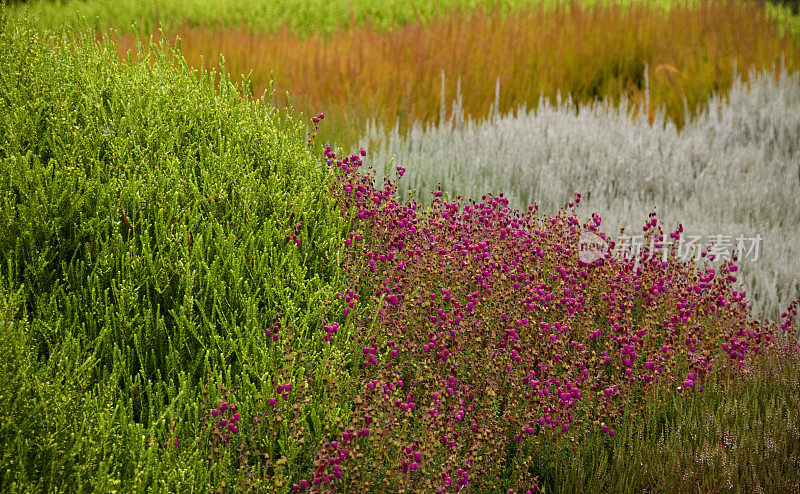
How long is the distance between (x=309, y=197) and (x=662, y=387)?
200 centimetres

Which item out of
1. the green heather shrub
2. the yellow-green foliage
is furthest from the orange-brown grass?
the yellow-green foliage

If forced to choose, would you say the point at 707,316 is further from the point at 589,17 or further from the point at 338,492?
the point at 589,17

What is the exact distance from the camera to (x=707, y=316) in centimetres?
364

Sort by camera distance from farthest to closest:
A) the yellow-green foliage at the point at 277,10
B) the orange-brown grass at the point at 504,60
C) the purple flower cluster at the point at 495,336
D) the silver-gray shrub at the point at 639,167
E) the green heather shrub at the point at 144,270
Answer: the yellow-green foliage at the point at 277,10 → the orange-brown grass at the point at 504,60 → the silver-gray shrub at the point at 639,167 → the purple flower cluster at the point at 495,336 → the green heather shrub at the point at 144,270

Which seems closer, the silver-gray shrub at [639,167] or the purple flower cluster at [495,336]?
the purple flower cluster at [495,336]

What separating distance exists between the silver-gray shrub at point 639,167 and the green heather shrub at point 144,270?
1496mm

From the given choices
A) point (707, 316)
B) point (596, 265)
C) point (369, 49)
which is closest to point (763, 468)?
point (707, 316)

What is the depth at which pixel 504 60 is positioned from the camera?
24.2ft

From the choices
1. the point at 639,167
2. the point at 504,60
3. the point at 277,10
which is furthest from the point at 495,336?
the point at 277,10

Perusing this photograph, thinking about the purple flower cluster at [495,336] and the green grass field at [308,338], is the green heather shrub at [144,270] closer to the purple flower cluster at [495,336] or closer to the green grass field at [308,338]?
the green grass field at [308,338]

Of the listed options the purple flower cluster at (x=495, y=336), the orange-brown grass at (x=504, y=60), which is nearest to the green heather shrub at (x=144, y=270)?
Result: the purple flower cluster at (x=495, y=336)

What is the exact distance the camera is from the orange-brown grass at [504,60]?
21.4 feet

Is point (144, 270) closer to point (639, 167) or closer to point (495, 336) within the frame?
point (495, 336)

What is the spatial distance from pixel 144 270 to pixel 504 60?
5.22 meters
